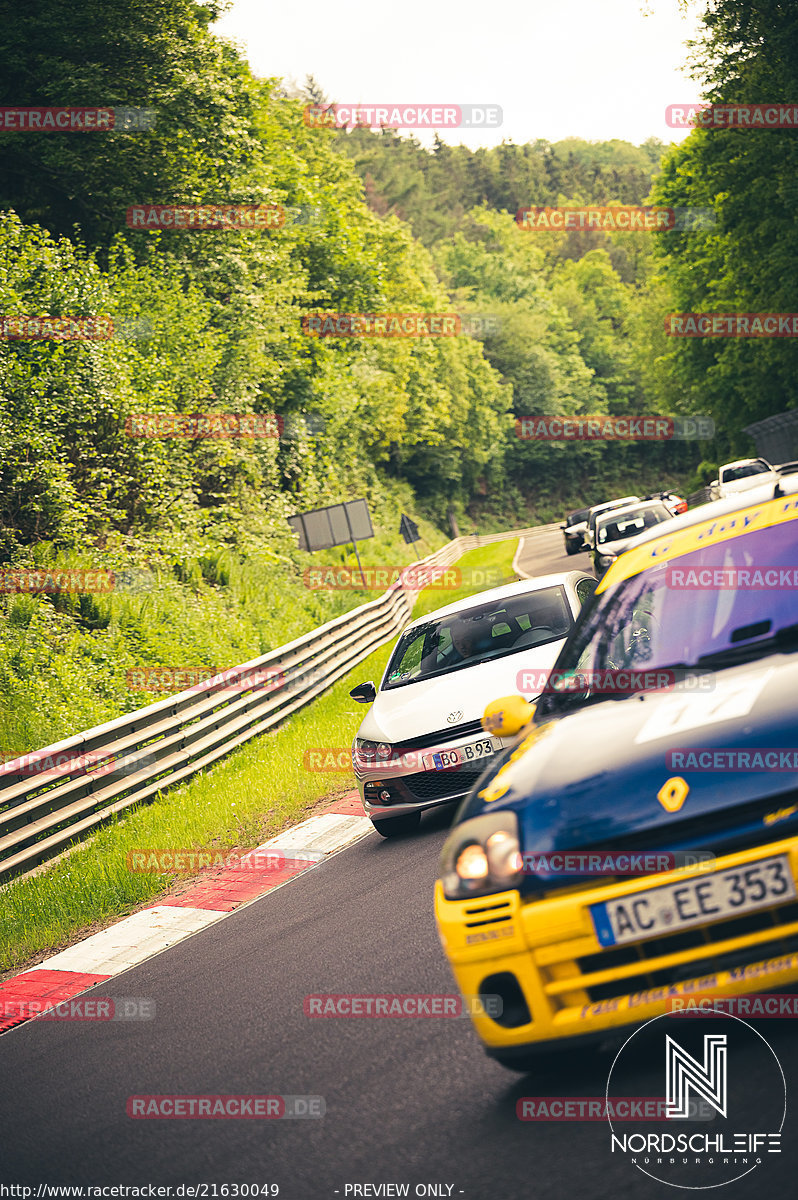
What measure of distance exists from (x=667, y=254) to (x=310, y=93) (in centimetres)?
4954

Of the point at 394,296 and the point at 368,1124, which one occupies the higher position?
the point at 394,296

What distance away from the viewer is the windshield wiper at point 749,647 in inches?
151

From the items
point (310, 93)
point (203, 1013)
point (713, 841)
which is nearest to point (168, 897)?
point (203, 1013)

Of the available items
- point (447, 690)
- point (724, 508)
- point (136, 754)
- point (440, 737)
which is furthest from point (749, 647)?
point (136, 754)

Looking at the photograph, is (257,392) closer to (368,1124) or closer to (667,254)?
(368,1124)

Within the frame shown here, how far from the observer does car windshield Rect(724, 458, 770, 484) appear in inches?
1147

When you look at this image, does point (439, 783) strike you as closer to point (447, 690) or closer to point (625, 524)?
point (447, 690)

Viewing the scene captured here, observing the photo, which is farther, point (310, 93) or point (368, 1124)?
point (310, 93)

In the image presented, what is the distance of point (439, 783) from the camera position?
795 cm

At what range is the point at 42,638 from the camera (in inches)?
593

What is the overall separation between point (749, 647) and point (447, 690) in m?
4.58

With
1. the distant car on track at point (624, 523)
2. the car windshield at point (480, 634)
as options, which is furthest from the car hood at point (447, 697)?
the distant car on track at point (624, 523)

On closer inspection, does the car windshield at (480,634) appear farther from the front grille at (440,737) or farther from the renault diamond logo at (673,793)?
the renault diamond logo at (673,793)

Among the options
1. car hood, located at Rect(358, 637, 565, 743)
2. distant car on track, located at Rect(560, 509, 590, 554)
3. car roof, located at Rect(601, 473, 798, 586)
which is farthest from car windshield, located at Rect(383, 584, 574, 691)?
distant car on track, located at Rect(560, 509, 590, 554)
